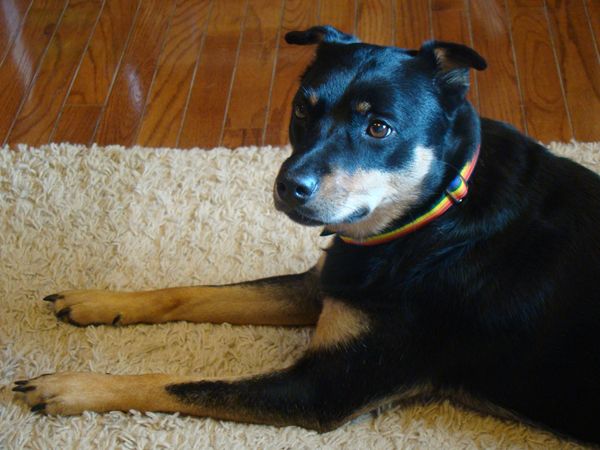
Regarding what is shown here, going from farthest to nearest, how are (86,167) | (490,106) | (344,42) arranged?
(490,106) < (86,167) < (344,42)

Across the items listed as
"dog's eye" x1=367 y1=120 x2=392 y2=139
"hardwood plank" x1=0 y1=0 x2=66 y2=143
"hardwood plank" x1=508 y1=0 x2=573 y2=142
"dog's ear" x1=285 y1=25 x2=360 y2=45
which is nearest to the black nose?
→ "dog's eye" x1=367 y1=120 x2=392 y2=139

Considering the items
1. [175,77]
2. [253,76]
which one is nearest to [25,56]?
[175,77]

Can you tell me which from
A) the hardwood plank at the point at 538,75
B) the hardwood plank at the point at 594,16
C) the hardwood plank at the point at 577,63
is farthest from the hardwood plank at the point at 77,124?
the hardwood plank at the point at 594,16

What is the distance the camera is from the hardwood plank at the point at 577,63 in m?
2.89

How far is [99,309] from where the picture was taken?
7.28 ft

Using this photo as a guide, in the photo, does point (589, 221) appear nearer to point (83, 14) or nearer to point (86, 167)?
point (86, 167)

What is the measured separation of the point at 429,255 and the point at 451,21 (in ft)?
Answer: 6.47

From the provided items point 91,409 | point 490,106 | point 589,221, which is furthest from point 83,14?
point 589,221

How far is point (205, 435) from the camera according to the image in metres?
1.94

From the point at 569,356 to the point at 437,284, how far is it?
A: 36 centimetres

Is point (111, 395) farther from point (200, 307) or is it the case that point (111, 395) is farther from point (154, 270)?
point (154, 270)

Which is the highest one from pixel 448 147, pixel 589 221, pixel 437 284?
pixel 448 147

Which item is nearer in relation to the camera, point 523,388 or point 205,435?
point 523,388

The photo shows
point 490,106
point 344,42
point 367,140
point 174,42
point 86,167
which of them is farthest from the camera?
point 174,42
